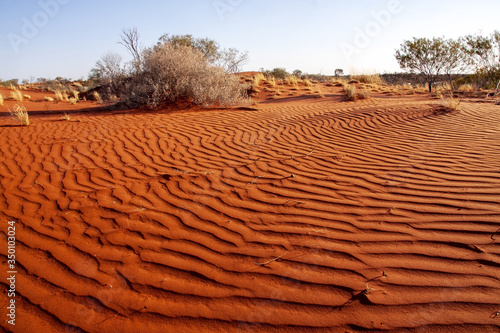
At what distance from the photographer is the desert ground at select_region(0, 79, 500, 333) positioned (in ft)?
6.17

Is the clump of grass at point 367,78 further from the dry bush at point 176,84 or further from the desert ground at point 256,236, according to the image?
the desert ground at point 256,236

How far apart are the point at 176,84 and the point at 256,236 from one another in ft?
28.1

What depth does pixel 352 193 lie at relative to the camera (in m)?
3.34

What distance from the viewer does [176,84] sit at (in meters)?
10.1

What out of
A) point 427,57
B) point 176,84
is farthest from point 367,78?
point 176,84

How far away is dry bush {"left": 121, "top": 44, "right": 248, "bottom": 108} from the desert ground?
5.07 meters

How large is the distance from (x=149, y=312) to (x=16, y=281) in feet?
3.67

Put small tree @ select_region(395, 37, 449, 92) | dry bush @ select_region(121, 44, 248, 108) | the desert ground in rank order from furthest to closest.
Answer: small tree @ select_region(395, 37, 449, 92) < dry bush @ select_region(121, 44, 248, 108) < the desert ground

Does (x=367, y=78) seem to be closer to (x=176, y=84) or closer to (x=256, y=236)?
(x=176, y=84)

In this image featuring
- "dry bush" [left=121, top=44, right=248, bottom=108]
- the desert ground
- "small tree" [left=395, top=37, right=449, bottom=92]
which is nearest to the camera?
the desert ground

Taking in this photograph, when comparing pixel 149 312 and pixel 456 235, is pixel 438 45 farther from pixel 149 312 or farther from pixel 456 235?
pixel 149 312

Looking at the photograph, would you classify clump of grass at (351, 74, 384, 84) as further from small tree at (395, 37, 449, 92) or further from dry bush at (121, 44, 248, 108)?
dry bush at (121, 44, 248, 108)

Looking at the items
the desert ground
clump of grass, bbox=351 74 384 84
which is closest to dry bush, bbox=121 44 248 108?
the desert ground

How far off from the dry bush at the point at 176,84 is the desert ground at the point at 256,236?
16.6 ft
